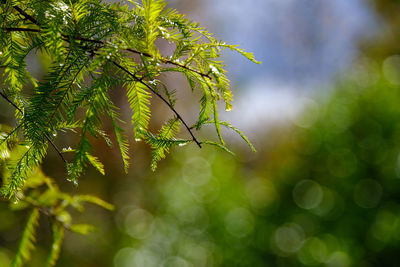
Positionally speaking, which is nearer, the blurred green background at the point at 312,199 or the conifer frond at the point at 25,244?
the conifer frond at the point at 25,244

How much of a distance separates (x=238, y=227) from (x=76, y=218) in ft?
11.6

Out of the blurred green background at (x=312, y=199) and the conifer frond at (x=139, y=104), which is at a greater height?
the blurred green background at (x=312, y=199)

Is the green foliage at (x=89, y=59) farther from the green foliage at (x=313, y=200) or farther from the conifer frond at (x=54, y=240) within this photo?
the green foliage at (x=313, y=200)

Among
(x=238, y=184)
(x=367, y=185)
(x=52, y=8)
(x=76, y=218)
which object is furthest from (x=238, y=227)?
(x=76, y=218)

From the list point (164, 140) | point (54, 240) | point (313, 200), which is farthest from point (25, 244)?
point (313, 200)

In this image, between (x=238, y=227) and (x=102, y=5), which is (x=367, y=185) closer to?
(x=238, y=227)

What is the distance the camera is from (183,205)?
3080 millimetres

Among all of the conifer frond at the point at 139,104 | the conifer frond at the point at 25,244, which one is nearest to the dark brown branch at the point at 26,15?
the conifer frond at the point at 139,104

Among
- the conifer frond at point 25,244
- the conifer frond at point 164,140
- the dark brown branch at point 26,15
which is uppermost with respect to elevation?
the dark brown branch at point 26,15

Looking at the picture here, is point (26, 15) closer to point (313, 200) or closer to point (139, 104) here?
point (139, 104)

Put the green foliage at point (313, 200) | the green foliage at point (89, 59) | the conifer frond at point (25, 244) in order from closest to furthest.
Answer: the green foliage at point (89, 59) → the conifer frond at point (25, 244) → the green foliage at point (313, 200)

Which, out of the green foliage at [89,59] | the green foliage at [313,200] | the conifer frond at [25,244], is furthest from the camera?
the green foliage at [313,200]

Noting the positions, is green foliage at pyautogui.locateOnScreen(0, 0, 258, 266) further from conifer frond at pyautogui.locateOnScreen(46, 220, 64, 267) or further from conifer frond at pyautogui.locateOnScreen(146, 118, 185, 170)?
conifer frond at pyautogui.locateOnScreen(46, 220, 64, 267)

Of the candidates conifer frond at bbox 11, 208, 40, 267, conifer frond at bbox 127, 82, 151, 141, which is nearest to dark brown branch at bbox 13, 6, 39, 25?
conifer frond at bbox 127, 82, 151, 141
